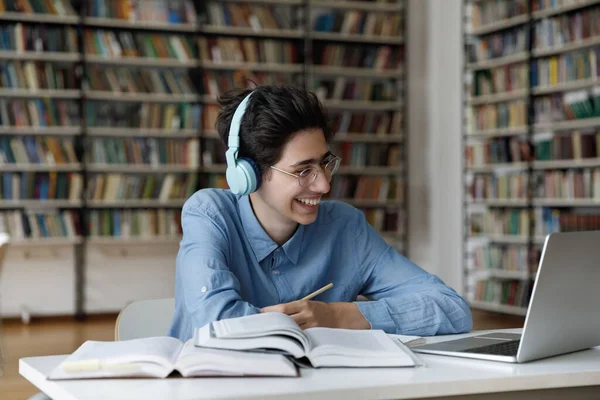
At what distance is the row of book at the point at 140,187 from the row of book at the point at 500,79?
2.38 metres

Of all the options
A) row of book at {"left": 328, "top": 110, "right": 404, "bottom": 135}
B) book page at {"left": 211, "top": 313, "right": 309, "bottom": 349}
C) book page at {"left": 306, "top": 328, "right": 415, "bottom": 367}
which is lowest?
book page at {"left": 306, "top": 328, "right": 415, "bottom": 367}

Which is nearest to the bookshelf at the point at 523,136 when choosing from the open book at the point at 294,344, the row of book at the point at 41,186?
the row of book at the point at 41,186

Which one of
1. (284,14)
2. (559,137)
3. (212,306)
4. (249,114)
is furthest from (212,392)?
(284,14)

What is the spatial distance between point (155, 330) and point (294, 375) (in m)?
0.74

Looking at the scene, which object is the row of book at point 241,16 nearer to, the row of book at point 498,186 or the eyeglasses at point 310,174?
the row of book at point 498,186

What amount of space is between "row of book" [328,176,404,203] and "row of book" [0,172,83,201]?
2077 mm

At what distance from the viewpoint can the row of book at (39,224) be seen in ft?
19.8

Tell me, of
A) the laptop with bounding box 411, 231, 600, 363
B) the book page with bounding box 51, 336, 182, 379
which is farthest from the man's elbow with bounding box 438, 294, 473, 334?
the book page with bounding box 51, 336, 182, 379

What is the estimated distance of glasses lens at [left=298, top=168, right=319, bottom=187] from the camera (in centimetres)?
174

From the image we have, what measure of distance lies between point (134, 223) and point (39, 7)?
1757 millimetres

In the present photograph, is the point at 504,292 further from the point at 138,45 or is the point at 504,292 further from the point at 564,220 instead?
the point at 138,45

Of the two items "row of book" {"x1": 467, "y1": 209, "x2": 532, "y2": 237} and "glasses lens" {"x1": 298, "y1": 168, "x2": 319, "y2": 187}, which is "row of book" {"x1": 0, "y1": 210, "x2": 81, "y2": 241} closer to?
"row of book" {"x1": 467, "y1": 209, "x2": 532, "y2": 237}

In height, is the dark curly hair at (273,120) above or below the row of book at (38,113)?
below

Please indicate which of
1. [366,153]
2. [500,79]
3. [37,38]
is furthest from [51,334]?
[500,79]
